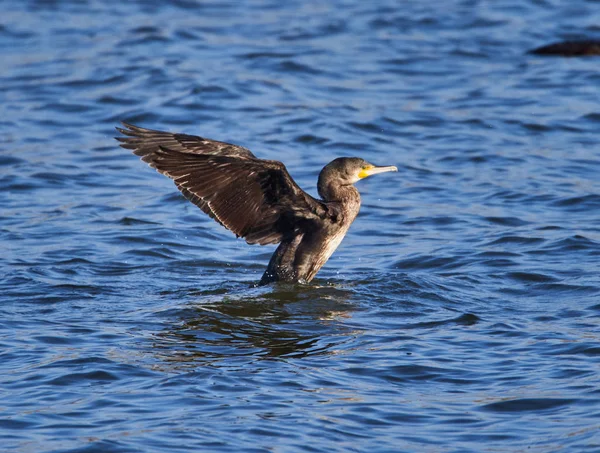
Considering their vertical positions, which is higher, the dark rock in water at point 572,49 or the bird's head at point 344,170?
the bird's head at point 344,170

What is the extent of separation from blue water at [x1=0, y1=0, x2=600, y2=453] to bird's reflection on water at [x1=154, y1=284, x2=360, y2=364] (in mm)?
25

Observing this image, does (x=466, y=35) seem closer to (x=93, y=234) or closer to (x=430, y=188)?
(x=430, y=188)

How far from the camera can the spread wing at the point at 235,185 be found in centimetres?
727

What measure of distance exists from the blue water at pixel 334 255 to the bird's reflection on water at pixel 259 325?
25 mm

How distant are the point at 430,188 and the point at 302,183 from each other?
1.27 meters

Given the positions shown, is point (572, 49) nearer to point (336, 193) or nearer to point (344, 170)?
point (344, 170)

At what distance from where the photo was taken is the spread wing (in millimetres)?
7266

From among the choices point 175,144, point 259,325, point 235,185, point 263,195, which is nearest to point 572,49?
point 175,144

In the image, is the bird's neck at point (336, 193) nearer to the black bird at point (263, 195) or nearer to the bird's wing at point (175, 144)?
the black bird at point (263, 195)

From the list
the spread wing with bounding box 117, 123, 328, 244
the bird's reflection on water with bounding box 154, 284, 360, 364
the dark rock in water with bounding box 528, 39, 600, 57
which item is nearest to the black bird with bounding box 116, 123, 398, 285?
the spread wing with bounding box 117, 123, 328, 244

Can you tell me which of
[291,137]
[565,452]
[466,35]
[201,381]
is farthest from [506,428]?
[466,35]

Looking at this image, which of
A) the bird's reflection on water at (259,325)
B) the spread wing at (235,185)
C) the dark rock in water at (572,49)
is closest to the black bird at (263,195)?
the spread wing at (235,185)

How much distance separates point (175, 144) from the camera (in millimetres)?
8039

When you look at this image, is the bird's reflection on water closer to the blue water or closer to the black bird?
the blue water
